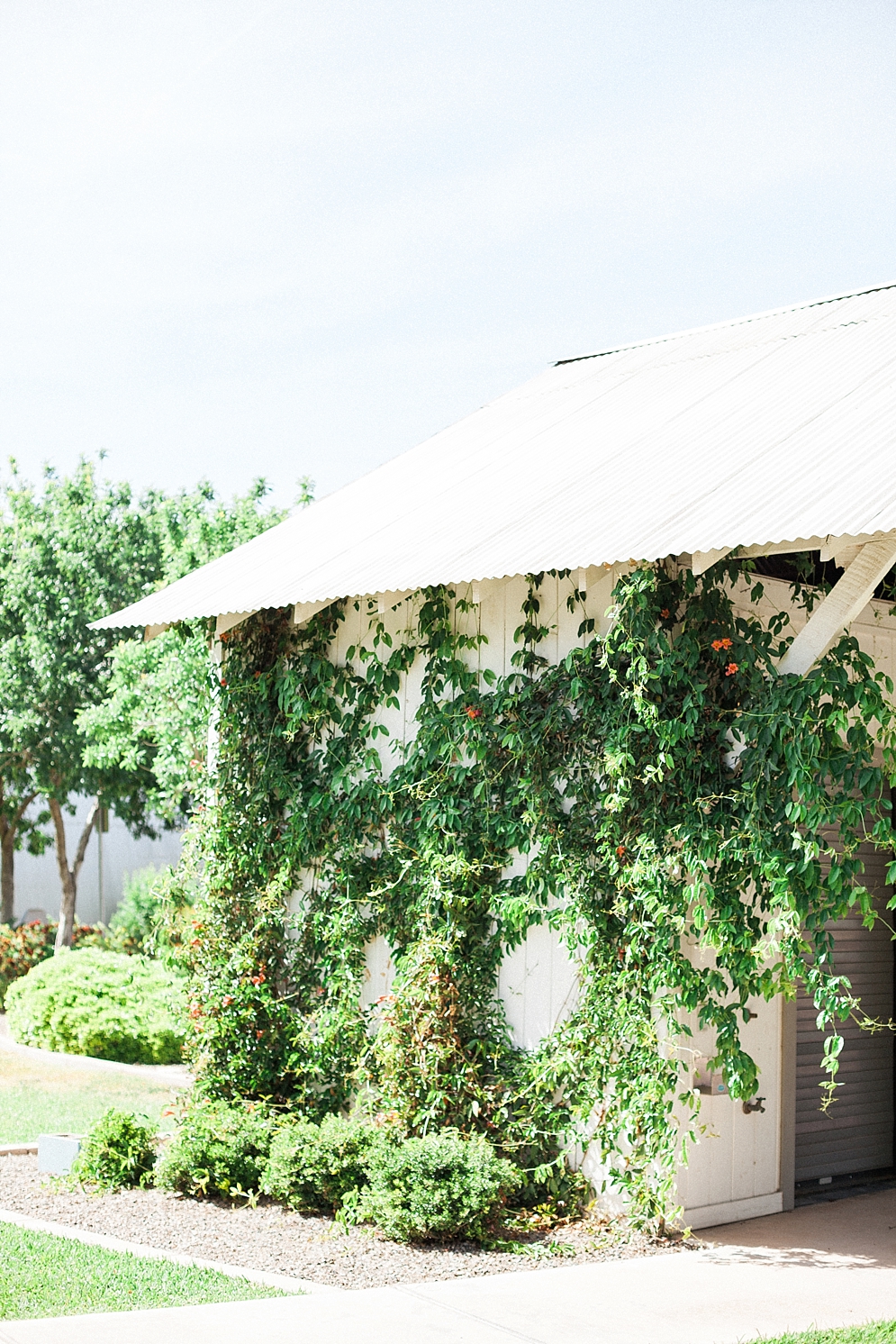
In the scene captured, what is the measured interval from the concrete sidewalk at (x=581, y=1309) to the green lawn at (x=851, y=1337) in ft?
0.40

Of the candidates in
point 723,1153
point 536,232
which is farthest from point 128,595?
point 723,1153

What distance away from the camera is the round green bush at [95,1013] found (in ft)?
45.0

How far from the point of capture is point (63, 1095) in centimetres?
1160

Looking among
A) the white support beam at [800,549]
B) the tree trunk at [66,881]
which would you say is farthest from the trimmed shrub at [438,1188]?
the tree trunk at [66,881]

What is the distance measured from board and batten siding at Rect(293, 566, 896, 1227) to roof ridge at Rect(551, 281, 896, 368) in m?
3.45

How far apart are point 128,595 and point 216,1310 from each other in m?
15.9

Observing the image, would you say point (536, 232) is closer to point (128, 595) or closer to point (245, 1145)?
point (128, 595)

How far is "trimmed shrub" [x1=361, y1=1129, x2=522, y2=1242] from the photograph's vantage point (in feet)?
21.6

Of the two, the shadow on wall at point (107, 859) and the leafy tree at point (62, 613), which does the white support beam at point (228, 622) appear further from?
the shadow on wall at point (107, 859)

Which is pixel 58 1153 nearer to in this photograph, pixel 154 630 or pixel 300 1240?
pixel 300 1240

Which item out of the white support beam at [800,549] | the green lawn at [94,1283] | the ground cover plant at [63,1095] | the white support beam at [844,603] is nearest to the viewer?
the green lawn at [94,1283]

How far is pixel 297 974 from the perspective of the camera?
8.55 m

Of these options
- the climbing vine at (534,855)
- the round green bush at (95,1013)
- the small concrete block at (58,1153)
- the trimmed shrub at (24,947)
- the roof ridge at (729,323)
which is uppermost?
the roof ridge at (729,323)

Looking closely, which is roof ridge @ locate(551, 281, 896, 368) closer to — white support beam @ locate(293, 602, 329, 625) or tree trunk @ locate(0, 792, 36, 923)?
white support beam @ locate(293, 602, 329, 625)
